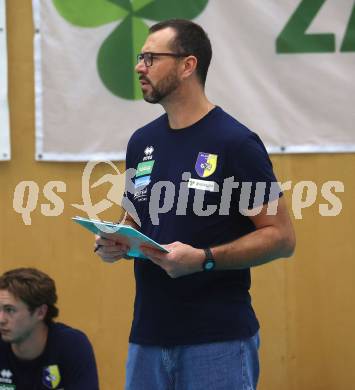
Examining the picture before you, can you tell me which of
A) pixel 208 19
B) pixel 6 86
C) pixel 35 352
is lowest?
pixel 35 352

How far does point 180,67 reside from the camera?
3311mm

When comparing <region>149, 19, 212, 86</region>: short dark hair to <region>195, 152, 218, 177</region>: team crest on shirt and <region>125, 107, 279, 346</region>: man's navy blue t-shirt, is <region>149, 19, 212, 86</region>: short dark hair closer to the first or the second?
<region>125, 107, 279, 346</region>: man's navy blue t-shirt

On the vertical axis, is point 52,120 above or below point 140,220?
above

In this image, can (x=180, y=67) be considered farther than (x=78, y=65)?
No

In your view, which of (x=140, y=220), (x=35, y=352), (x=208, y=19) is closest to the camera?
(x=140, y=220)

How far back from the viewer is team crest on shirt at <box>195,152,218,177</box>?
10.2 ft

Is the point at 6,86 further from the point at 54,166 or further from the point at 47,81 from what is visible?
the point at 54,166

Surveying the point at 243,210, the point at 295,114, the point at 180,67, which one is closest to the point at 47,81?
the point at 295,114

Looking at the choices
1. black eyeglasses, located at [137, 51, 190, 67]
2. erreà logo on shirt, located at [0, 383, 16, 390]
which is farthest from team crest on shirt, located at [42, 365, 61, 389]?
black eyeglasses, located at [137, 51, 190, 67]

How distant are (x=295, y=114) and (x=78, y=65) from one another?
136 cm

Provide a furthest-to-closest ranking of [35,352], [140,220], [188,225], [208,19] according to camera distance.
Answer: [208,19]
[35,352]
[140,220]
[188,225]

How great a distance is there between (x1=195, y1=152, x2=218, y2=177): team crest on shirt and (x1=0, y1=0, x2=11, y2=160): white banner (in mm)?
2397

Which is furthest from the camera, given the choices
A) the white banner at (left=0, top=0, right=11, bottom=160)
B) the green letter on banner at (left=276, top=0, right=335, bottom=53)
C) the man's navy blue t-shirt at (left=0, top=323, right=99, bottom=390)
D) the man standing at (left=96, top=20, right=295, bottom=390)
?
the white banner at (left=0, top=0, right=11, bottom=160)

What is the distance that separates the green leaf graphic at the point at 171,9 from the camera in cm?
514
